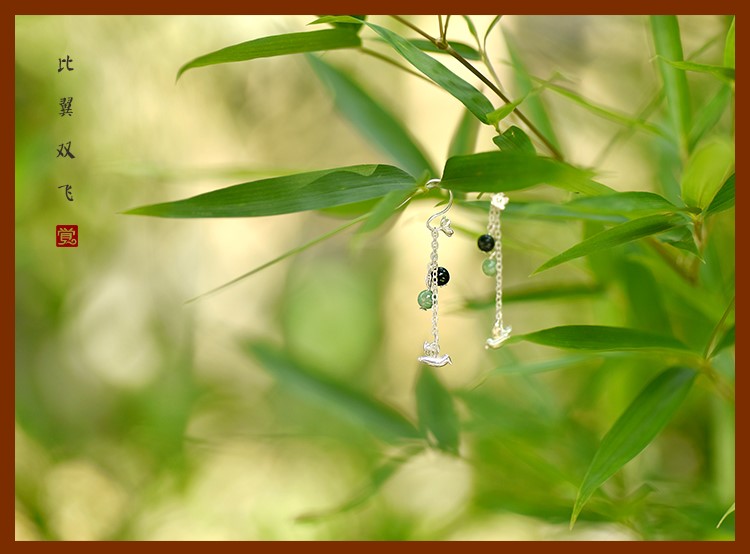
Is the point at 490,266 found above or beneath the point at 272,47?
beneath

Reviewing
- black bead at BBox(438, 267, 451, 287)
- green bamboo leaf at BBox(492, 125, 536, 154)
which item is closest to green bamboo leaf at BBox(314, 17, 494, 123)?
green bamboo leaf at BBox(492, 125, 536, 154)

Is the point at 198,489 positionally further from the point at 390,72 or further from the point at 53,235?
the point at 390,72

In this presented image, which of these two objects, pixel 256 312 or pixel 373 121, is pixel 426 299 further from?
pixel 256 312

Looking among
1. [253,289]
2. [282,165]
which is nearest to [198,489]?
[253,289]

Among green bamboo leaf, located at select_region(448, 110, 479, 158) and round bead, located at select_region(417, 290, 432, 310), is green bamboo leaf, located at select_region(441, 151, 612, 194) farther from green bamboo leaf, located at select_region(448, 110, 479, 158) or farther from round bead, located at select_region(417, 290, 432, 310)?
green bamboo leaf, located at select_region(448, 110, 479, 158)

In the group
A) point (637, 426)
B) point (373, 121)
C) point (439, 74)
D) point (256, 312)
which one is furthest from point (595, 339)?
point (256, 312)

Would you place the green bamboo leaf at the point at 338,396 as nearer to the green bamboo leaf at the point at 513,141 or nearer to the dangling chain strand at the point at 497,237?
the dangling chain strand at the point at 497,237
